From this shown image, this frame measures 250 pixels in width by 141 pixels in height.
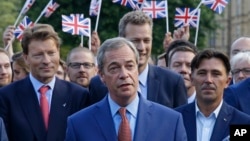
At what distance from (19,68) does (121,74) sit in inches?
173

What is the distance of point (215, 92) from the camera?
7871 millimetres

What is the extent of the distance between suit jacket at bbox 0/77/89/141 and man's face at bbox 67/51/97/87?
229 centimetres

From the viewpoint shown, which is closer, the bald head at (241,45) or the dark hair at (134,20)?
the dark hair at (134,20)

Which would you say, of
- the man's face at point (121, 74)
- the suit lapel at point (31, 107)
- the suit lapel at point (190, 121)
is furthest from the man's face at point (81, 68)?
the man's face at point (121, 74)


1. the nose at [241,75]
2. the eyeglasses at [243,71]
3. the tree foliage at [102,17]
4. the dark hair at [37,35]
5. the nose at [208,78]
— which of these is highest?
the dark hair at [37,35]

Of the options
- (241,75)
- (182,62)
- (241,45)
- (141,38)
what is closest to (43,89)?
(141,38)

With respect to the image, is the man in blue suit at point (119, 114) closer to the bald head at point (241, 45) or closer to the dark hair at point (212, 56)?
the dark hair at point (212, 56)

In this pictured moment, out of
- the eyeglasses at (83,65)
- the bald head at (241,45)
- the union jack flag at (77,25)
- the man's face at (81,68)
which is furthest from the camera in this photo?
the union jack flag at (77,25)

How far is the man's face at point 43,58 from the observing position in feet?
27.5

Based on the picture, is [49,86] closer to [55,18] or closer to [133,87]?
[133,87]

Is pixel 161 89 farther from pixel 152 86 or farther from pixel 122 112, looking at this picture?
pixel 122 112

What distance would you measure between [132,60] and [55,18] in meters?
31.7

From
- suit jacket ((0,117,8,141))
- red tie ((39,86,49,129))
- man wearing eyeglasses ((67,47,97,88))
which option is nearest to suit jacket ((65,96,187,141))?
suit jacket ((0,117,8,141))

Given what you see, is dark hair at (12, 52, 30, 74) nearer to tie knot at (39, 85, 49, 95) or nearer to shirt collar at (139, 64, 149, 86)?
tie knot at (39, 85, 49, 95)
